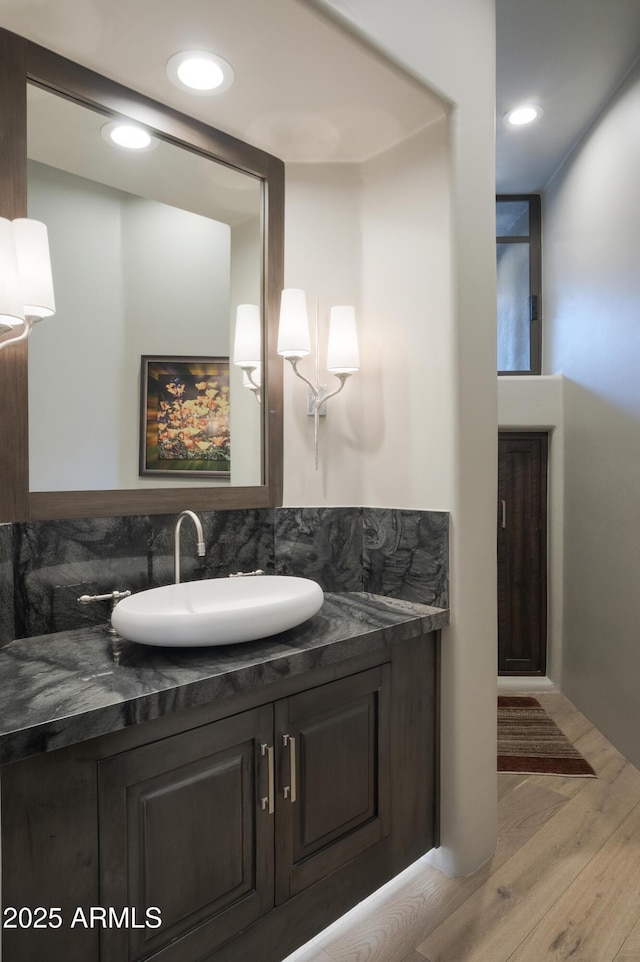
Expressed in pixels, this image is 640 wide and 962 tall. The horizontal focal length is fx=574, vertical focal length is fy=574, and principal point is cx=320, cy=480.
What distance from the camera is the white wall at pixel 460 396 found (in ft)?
5.99

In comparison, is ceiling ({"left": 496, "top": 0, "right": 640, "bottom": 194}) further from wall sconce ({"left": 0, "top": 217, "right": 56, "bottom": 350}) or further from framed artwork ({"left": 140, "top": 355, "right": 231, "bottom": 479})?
wall sconce ({"left": 0, "top": 217, "right": 56, "bottom": 350})

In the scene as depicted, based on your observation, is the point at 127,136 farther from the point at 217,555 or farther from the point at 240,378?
the point at 217,555

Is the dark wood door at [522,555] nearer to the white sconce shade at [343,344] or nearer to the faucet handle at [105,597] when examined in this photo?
the white sconce shade at [343,344]

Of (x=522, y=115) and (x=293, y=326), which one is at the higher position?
(x=522, y=115)

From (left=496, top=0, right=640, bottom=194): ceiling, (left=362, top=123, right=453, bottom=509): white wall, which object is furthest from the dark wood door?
(left=362, top=123, right=453, bottom=509): white wall

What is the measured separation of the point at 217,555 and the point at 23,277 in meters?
0.97

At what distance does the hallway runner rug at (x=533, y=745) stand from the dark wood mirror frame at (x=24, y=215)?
171 centimetres

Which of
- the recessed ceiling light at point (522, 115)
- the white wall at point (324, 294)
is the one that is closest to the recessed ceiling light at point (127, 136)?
the white wall at point (324, 294)

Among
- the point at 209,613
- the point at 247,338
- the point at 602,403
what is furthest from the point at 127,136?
the point at 602,403

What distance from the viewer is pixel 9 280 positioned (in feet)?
4.37

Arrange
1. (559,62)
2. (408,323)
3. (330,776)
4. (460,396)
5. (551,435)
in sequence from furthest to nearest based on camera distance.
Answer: (551,435)
(559,62)
(408,323)
(460,396)
(330,776)

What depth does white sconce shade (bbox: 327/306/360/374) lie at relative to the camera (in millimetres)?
1972

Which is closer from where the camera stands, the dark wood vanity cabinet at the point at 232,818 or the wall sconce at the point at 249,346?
the dark wood vanity cabinet at the point at 232,818

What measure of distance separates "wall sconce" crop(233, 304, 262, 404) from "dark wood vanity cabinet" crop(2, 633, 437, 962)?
100cm
